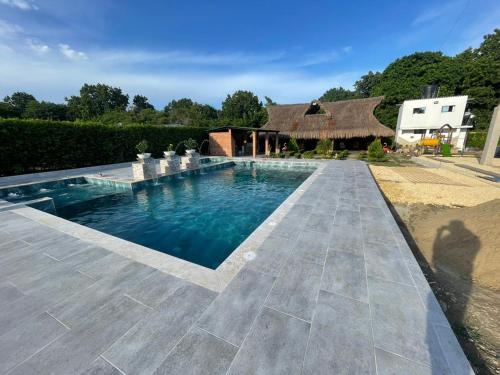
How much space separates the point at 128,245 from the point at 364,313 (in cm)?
335

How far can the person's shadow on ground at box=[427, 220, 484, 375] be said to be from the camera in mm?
2465

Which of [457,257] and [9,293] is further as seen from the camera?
[457,257]

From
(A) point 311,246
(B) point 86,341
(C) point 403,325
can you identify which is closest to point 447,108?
(A) point 311,246

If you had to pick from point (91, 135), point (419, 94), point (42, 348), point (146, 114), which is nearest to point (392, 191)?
point (42, 348)

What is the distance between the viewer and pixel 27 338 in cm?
177

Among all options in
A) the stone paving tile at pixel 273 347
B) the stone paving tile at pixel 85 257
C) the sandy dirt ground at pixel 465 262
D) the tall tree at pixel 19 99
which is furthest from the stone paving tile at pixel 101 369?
the tall tree at pixel 19 99

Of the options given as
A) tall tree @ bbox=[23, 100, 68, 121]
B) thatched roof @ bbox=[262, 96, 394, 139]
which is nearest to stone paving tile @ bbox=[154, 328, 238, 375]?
thatched roof @ bbox=[262, 96, 394, 139]

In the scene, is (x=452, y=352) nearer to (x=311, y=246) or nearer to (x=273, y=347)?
(x=273, y=347)

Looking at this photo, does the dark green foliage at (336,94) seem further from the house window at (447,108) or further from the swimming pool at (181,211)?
the swimming pool at (181,211)

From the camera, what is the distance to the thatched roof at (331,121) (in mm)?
20553

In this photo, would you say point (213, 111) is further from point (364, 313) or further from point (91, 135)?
point (364, 313)

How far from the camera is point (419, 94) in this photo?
30234mm

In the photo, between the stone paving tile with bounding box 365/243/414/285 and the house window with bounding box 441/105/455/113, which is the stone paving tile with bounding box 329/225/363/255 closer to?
the stone paving tile with bounding box 365/243/414/285

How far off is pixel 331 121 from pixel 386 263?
22.2 m
